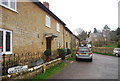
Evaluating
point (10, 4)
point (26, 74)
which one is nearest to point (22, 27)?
point (10, 4)

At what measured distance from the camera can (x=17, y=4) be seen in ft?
23.0

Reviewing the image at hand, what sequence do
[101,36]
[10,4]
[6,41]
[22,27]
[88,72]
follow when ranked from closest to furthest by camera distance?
[6,41]
[10,4]
[88,72]
[22,27]
[101,36]

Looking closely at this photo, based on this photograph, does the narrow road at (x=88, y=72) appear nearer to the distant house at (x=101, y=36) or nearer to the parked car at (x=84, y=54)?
the parked car at (x=84, y=54)

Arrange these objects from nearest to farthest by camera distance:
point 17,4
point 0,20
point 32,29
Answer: point 0,20, point 17,4, point 32,29

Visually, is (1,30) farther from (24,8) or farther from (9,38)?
(24,8)

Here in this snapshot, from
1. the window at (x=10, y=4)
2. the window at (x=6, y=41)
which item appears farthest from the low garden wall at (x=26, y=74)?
the window at (x=10, y=4)

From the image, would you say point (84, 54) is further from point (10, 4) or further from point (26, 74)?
point (10, 4)

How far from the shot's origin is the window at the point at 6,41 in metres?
5.79

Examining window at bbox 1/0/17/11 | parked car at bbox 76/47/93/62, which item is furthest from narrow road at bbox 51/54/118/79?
window at bbox 1/0/17/11

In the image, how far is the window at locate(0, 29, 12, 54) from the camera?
579 centimetres

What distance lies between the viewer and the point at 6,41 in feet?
19.9

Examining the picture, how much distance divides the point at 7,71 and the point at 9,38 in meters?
2.41

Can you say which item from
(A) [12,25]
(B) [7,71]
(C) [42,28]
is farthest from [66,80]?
(C) [42,28]

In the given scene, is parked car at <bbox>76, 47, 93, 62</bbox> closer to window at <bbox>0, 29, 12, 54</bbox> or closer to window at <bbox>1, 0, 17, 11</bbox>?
window at <bbox>0, 29, 12, 54</bbox>
